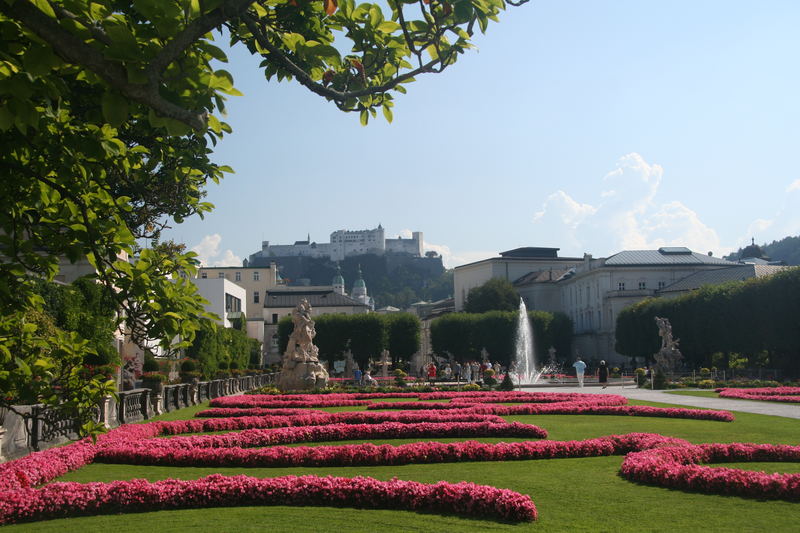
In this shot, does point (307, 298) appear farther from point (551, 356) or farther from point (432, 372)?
point (432, 372)

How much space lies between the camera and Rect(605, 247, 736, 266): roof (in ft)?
308

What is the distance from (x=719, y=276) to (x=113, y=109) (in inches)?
3244

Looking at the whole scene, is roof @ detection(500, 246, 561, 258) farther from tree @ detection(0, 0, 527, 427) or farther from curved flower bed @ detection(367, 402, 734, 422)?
tree @ detection(0, 0, 527, 427)

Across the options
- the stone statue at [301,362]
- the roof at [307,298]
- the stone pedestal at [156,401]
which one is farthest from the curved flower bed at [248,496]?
the roof at [307,298]

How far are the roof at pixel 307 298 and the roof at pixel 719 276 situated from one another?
4041 cm

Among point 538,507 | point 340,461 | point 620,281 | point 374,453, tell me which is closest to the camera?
point 538,507

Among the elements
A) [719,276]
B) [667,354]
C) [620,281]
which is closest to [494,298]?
[620,281]

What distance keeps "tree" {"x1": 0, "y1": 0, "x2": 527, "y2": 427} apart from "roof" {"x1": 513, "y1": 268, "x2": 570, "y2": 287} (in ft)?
356

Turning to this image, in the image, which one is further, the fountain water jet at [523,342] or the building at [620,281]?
the building at [620,281]

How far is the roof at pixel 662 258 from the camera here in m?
93.8

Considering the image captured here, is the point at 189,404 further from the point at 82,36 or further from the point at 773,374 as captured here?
the point at 773,374

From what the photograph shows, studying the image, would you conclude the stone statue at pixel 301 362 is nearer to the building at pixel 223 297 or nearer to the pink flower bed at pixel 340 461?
the pink flower bed at pixel 340 461

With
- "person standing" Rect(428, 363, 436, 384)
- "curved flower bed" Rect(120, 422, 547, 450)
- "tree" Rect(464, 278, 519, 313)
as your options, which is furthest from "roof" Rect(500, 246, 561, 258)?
"curved flower bed" Rect(120, 422, 547, 450)

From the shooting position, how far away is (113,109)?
13.4ft
